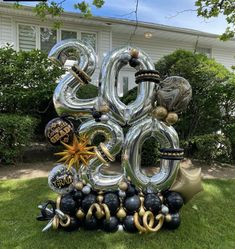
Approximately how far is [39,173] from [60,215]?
272 centimetres

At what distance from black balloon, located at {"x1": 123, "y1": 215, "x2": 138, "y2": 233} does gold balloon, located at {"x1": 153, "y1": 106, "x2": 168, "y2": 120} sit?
106 cm

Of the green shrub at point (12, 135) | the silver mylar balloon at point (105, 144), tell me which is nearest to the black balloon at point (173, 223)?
the silver mylar balloon at point (105, 144)

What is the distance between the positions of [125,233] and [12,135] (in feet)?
11.7

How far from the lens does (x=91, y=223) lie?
2996mm

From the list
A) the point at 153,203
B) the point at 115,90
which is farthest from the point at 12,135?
the point at 153,203

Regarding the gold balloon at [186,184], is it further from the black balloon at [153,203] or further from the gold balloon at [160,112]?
the gold balloon at [160,112]

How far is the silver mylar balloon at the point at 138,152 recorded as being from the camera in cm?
309

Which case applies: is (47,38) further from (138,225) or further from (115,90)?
(138,225)

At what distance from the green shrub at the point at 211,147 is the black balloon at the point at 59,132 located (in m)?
3.91

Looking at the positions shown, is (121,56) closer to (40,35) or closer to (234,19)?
(234,19)

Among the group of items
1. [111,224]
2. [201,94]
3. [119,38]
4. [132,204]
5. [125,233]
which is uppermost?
[119,38]

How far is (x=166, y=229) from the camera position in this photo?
10.2ft

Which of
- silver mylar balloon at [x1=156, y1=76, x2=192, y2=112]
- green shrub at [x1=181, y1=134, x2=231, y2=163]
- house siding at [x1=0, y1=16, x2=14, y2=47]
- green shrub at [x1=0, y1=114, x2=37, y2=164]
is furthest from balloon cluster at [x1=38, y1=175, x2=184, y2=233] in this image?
house siding at [x1=0, y1=16, x2=14, y2=47]

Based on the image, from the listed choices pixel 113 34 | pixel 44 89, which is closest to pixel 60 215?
pixel 44 89
